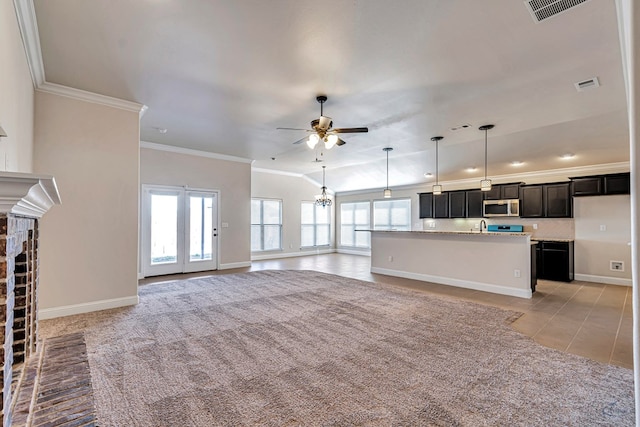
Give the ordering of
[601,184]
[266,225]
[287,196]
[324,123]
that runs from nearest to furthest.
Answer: [324,123]
[601,184]
[266,225]
[287,196]

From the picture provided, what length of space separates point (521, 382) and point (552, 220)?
6.09 m

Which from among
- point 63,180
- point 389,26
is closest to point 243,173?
point 63,180

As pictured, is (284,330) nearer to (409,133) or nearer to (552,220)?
(409,133)

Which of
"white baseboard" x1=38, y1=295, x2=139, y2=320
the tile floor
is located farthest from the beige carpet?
the tile floor

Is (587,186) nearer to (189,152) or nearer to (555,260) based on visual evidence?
(555,260)

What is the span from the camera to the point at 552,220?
6926 millimetres

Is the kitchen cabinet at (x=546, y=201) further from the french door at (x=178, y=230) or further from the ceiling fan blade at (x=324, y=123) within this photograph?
the french door at (x=178, y=230)

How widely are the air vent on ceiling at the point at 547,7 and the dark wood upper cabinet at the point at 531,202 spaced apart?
5736mm

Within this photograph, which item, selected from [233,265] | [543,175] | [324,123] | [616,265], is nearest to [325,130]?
[324,123]

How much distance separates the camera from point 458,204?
8.29 m

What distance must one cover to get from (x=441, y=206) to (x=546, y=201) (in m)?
2.48

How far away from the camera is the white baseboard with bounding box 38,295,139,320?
3.71 m

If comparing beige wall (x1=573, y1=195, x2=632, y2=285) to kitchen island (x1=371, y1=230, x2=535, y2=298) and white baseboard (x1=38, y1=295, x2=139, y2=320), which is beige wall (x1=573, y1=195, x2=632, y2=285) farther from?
white baseboard (x1=38, y1=295, x2=139, y2=320)

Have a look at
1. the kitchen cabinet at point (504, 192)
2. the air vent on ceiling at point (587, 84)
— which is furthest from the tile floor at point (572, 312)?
the air vent on ceiling at point (587, 84)
